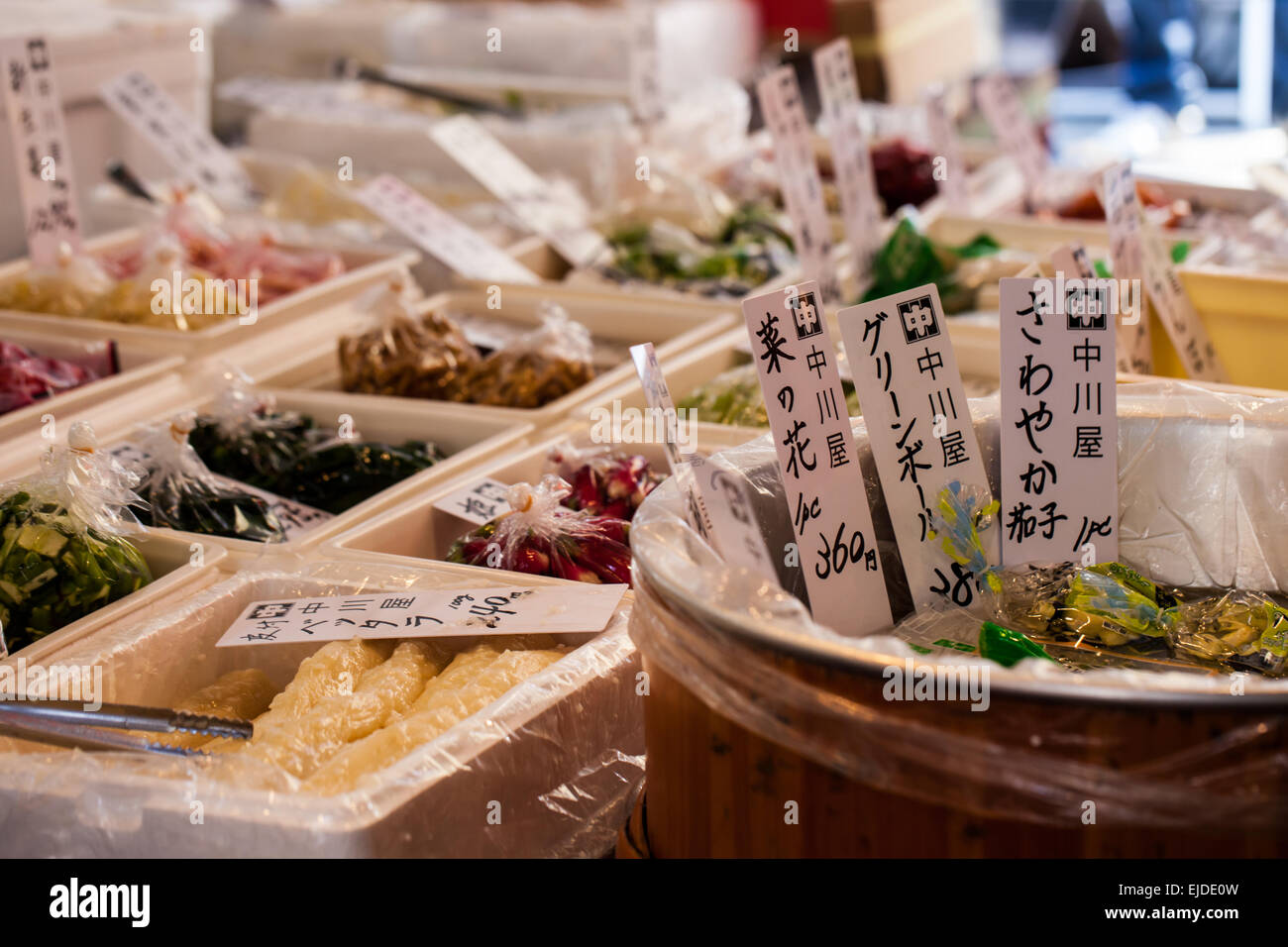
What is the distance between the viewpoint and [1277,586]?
166cm

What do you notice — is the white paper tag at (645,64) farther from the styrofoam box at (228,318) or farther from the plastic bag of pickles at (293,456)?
the plastic bag of pickles at (293,456)

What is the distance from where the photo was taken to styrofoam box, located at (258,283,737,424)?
2818 mm

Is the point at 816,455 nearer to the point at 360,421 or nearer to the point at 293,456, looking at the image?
the point at 293,456

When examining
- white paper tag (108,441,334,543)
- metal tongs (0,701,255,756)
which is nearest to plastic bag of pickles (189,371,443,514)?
white paper tag (108,441,334,543)

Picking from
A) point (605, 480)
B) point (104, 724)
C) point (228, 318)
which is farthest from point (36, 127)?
point (104, 724)

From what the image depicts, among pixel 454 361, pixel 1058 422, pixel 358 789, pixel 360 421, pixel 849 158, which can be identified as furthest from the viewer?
pixel 849 158

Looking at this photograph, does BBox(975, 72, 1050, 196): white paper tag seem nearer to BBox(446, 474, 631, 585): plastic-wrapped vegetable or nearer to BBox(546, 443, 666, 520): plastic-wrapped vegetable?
BBox(546, 443, 666, 520): plastic-wrapped vegetable

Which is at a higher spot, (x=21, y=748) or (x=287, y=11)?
(x=287, y=11)

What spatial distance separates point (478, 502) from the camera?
2094 mm

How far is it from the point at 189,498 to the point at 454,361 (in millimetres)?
748

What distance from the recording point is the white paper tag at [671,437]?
135cm

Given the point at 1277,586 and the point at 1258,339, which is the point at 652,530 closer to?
the point at 1277,586

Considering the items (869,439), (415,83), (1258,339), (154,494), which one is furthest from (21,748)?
(415,83)
